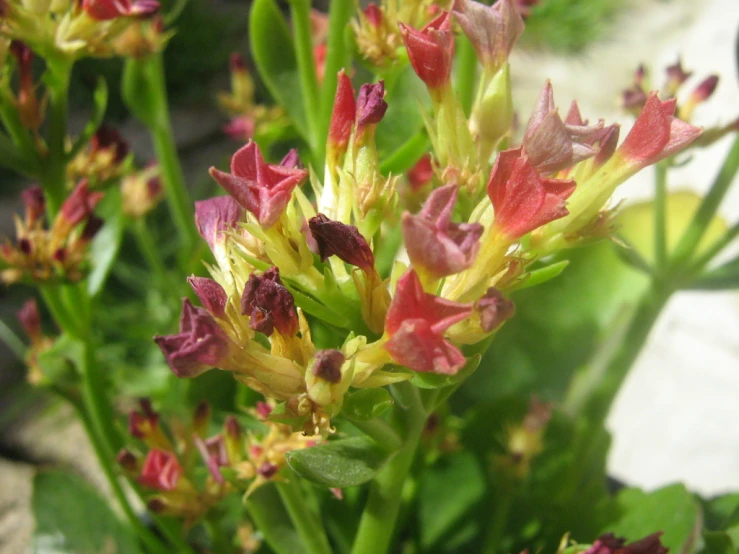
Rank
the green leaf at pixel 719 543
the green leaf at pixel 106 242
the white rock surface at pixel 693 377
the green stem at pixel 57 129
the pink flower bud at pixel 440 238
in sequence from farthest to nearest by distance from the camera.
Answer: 1. the white rock surface at pixel 693 377
2. the green leaf at pixel 106 242
3. the green stem at pixel 57 129
4. the green leaf at pixel 719 543
5. the pink flower bud at pixel 440 238

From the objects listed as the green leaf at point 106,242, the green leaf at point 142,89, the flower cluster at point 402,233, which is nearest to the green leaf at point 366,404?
the flower cluster at point 402,233

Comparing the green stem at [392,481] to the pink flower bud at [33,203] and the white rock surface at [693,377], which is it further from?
the white rock surface at [693,377]

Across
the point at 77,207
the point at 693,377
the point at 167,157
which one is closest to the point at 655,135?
the point at 77,207

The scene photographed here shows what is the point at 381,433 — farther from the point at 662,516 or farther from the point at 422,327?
the point at 662,516

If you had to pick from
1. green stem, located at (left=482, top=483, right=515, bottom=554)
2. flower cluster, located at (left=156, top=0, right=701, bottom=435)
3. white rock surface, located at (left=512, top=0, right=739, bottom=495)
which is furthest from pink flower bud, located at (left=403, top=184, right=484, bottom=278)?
white rock surface, located at (left=512, top=0, right=739, bottom=495)

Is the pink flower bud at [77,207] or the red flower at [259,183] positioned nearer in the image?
the red flower at [259,183]

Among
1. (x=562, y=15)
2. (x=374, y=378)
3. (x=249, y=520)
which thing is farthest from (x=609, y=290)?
(x=562, y=15)
